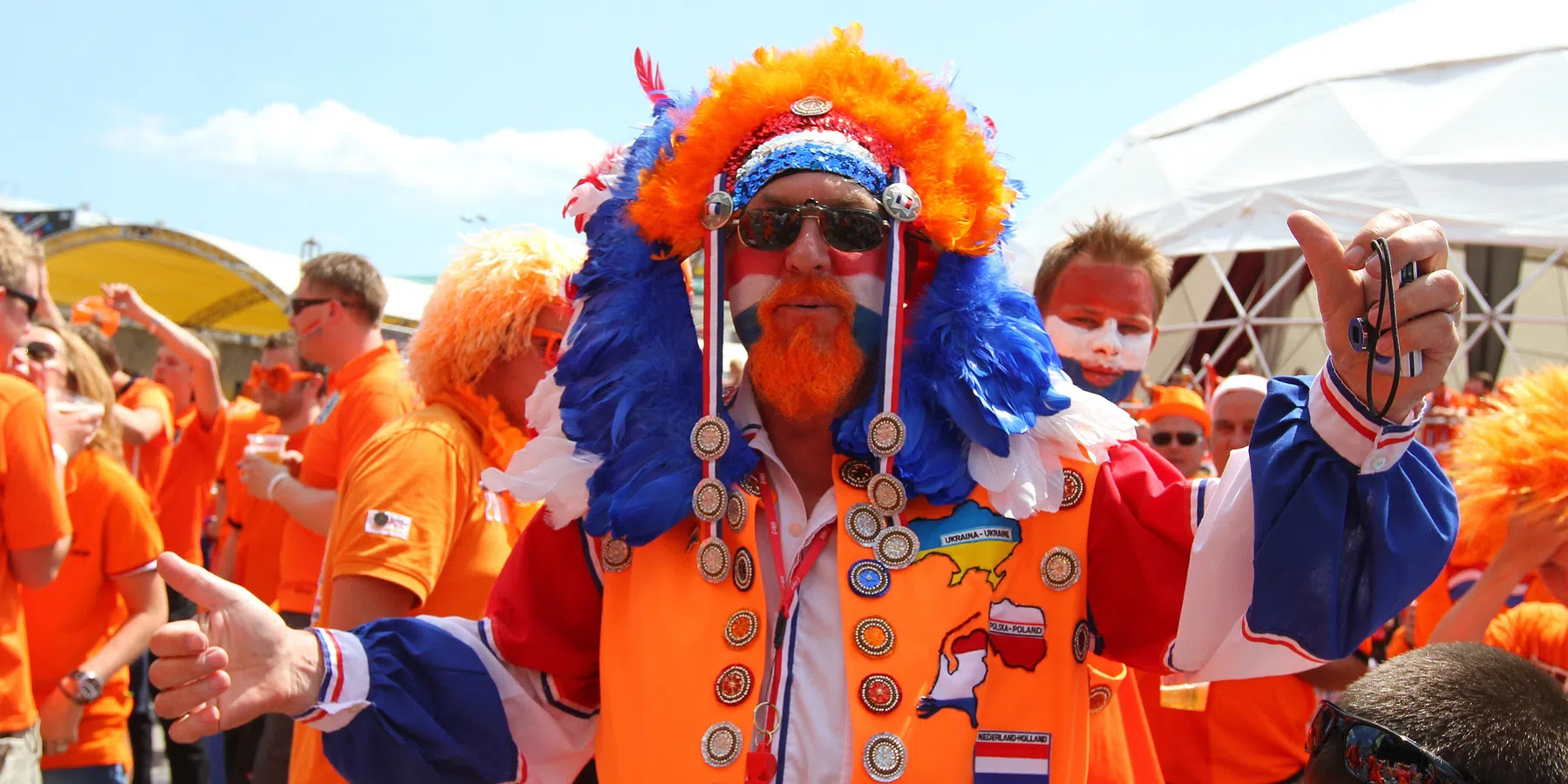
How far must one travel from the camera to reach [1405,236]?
4.43ft

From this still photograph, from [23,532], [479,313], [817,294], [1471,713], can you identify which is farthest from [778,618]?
[23,532]

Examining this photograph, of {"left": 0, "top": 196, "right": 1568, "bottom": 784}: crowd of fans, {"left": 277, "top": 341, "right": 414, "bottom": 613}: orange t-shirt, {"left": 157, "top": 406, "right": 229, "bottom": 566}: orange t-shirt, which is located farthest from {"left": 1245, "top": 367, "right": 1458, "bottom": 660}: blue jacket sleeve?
{"left": 157, "top": 406, "right": 229, "bottom": 566}: orange t-shirt

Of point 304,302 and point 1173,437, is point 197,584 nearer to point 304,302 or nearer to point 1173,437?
point 304,302

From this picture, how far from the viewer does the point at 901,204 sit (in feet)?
6.43

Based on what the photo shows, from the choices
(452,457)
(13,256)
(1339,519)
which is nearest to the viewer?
(1339,519)

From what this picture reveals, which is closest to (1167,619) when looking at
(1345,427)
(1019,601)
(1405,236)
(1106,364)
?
(1019,601)

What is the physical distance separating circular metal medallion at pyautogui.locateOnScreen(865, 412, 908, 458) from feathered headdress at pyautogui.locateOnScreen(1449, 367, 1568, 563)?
1.77m

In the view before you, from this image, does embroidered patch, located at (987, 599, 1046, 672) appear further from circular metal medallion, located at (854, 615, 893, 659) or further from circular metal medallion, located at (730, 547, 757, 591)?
circular metal medallion, located at (730, 547, 757, 591)

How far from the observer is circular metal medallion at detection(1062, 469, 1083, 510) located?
1836 mm

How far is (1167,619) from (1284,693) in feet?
5.39

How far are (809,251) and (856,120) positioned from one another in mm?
279

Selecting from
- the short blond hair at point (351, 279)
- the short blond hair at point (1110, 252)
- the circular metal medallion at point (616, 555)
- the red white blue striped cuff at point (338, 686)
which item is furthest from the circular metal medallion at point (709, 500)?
the short blond hair at point (351, 279)

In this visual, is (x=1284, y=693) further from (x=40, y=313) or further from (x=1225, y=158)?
(x=1225, y=158)

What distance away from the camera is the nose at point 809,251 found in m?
1.96
